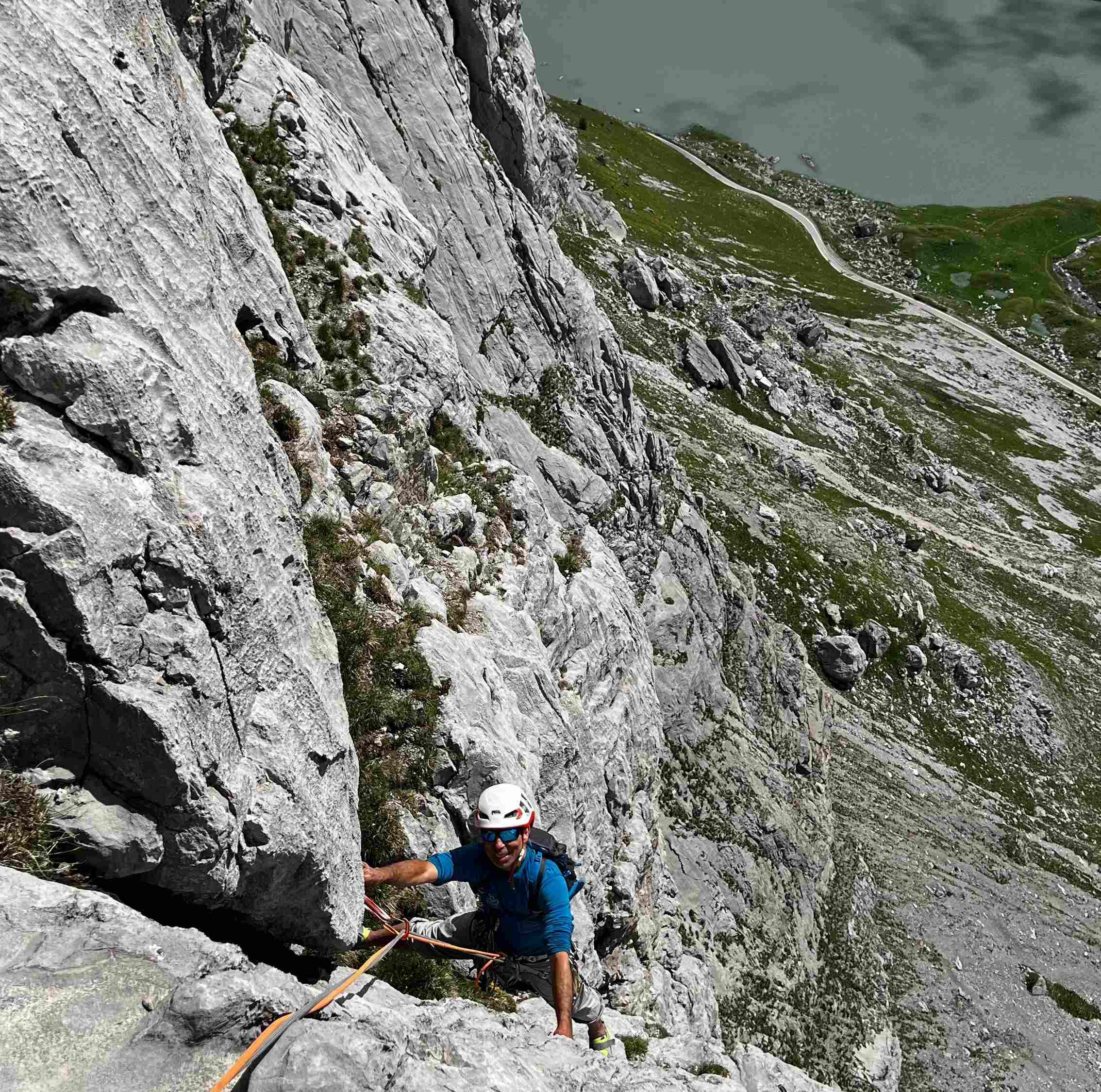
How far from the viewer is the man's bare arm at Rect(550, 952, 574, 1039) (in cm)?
1044

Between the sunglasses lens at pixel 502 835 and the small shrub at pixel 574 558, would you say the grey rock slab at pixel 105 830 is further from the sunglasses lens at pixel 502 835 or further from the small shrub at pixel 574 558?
the small shrub at pixel 574 558

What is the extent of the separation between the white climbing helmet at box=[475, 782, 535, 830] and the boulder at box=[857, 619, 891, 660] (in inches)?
2688

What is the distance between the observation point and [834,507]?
8544 centimetres

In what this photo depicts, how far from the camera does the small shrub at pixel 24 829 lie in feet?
24.4

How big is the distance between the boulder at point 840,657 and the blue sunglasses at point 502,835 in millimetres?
63578

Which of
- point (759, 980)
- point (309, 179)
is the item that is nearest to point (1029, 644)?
point (759, 980)

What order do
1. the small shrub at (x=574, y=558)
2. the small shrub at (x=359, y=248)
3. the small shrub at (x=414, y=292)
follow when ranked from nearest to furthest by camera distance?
1. the small shrub at (x=359, y=248)
2. the small shrub at (x=414, y=292)
3. the small shrub at (x=574, y=558)

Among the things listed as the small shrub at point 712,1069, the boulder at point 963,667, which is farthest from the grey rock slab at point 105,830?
the boulder at point 963,667

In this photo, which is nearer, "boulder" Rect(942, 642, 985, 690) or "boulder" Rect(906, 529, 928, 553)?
"boulder" Rect(942, 642, 985, 690)

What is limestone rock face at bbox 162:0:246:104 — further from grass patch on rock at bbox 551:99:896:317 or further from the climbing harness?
grass patch on rock at bbox 551:99:896:317

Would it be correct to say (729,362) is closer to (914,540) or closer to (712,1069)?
(914,540)

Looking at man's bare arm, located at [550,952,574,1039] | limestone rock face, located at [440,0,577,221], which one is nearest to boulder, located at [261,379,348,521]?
man's bare arm, located at [550,952,574,1039]

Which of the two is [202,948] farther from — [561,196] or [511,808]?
[561,196]

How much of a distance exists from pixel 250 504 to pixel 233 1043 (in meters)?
6.77
